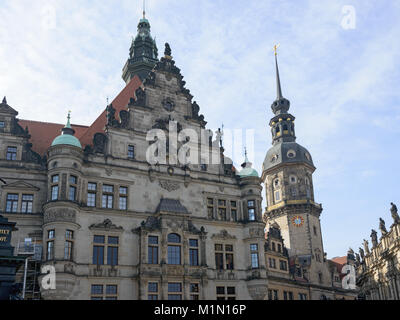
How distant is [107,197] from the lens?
1270 inches

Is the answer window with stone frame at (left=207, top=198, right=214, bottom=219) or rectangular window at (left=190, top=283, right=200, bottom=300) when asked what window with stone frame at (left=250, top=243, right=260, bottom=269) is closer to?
A: window with stone frame at (left=207, top=198, right=214, bottom=219)

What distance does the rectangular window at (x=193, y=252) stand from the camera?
33.5 m

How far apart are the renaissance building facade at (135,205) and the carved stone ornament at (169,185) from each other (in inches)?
3.3

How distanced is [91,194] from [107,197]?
119cm

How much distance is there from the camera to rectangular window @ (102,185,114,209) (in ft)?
105

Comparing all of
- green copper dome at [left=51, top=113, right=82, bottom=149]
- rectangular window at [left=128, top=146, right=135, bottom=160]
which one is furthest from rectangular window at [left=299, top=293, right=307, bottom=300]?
green copper dome at [left=51, top=113, right=82, bottom=149]

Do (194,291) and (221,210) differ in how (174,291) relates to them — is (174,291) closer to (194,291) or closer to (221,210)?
(194,291)

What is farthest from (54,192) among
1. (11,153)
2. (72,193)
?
(11,153)

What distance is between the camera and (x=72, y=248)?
29156mm

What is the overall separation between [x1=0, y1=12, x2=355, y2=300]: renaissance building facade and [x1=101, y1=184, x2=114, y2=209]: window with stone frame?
8 cm

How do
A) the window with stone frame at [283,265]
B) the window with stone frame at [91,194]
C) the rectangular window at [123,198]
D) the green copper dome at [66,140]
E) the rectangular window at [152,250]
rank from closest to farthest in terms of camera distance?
the green copper dome at [66,140], the window with stone frame at [91,194], the rectangular window at [152,250], the rectangular window at [123,198], the window with stone frame at [283,265]

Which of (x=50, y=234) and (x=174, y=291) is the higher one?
(x=50, y=234)

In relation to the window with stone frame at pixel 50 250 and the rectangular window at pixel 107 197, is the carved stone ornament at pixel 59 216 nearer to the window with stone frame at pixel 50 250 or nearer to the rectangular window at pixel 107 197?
the window with stone frame at pixel 50 250

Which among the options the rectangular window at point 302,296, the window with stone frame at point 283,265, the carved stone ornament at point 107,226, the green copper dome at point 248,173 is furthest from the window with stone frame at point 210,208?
the rectangular window at point 302,296
